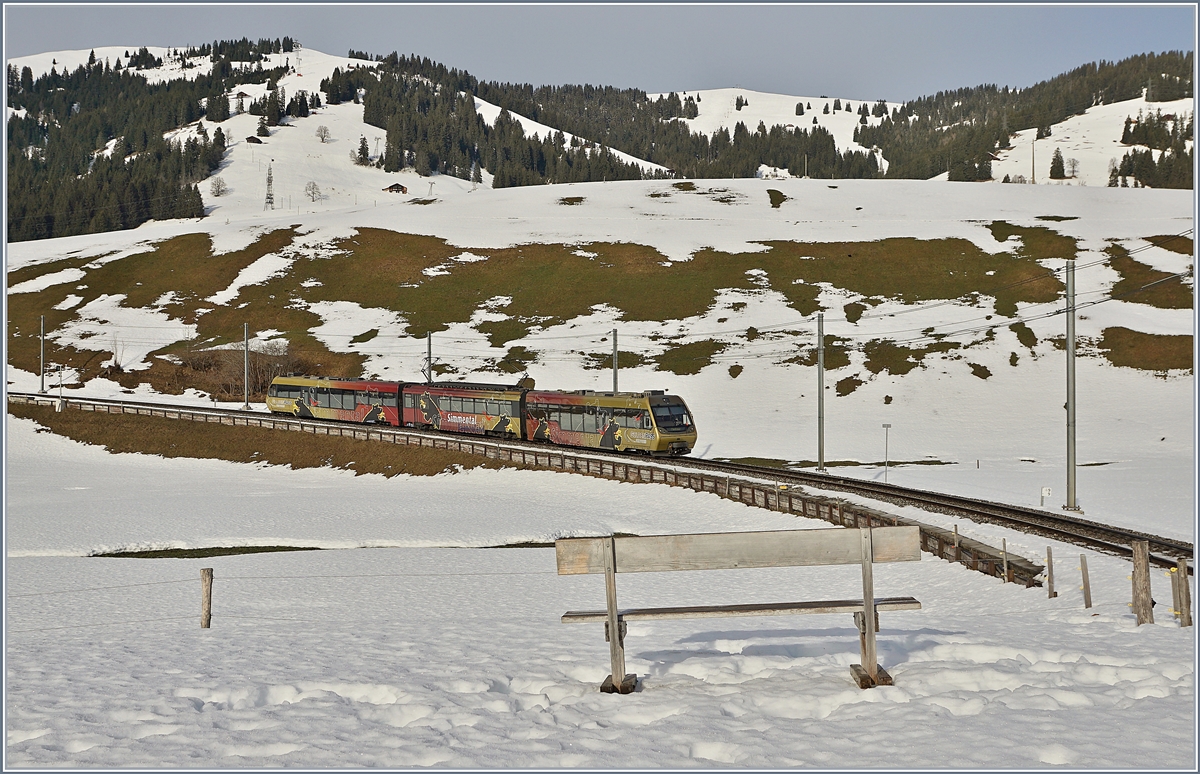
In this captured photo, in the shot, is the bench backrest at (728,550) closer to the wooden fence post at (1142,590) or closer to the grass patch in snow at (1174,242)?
the wooden fence post at (1142,590)

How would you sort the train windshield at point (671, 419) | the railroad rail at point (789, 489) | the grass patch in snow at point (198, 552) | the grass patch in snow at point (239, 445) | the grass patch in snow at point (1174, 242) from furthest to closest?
the grass patch in snow at point (1174, 242), the grass patch in snow at point (239, 445), the train windshield at point (671, 419), the grass patch in snow at point (198, 552), the railroad rail at point (789, 489)

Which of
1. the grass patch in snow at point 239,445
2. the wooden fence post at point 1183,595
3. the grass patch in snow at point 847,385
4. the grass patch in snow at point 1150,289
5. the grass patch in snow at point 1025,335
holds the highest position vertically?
the grass patch in snow at point 1150,289

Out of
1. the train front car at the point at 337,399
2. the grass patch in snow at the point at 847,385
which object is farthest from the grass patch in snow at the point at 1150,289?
the train front car at the point at 337,399

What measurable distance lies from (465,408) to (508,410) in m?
4.90

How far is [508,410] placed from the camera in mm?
60875

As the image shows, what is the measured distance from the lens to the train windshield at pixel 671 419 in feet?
171

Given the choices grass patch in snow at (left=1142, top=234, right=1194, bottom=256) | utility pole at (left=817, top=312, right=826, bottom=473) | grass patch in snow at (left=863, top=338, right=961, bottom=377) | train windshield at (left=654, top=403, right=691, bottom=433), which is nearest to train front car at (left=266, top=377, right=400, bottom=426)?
train windshield at (left=654, top=403, right=691, bottom=433)

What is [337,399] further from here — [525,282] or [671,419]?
[525,282]

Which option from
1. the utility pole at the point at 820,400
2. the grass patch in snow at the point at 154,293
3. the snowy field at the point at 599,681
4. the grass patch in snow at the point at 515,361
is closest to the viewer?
the snowy field at the point at 599,681

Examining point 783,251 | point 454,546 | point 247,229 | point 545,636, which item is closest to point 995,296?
point 783,251

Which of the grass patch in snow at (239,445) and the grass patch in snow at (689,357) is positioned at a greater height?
the grass patch in snow at (689,357)

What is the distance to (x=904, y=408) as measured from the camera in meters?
76.6

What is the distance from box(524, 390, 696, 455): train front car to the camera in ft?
171

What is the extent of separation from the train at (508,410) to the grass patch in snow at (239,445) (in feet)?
16.3
